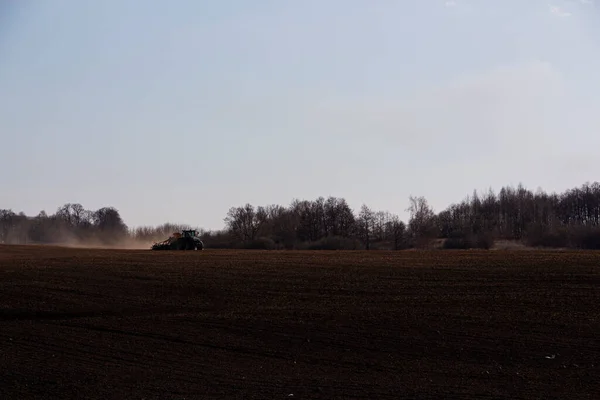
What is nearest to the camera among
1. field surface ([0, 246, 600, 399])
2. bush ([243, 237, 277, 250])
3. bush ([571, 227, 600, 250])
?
field surface ([0, 246, 600, 399])

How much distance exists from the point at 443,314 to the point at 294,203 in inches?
4504

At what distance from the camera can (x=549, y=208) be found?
12875cm

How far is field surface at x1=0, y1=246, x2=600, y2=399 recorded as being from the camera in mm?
15195

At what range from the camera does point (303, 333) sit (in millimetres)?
21625

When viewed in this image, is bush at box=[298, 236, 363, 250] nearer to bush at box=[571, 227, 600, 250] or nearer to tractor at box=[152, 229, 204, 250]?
bush at box=[571, 227, 600, 250]

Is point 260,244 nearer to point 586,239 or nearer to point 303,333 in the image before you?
point 586,239

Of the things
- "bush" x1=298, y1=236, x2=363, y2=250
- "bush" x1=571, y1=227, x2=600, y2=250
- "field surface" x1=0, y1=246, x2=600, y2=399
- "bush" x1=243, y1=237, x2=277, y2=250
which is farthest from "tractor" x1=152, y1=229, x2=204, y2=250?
"bush" x1=571, y1=227, x2=600, y2=250

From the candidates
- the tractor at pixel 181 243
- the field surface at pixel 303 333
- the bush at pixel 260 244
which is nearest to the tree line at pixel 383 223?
the bush at pixel 260 244

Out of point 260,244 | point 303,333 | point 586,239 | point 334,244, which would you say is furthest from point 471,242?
point 303,333

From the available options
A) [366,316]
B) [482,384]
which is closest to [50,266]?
[366,316]

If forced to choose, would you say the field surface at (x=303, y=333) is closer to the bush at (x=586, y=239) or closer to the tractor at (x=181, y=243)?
the tractor at (x=181, y=243)

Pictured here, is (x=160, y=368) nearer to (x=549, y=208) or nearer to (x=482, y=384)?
(x=482, y=384)

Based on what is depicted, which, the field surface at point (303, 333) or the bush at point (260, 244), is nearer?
the field surface at point (303, 333)

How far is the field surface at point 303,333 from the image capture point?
15.2m
